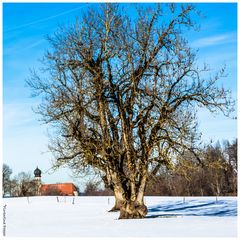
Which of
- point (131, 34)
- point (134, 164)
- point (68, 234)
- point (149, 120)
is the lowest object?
point (68, 234)

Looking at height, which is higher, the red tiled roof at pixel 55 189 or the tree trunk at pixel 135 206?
the tree trunk at pixel 135 206

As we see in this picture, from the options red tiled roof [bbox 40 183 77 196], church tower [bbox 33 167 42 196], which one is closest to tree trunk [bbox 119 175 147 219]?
church tower [bbox 33 167 42 196]

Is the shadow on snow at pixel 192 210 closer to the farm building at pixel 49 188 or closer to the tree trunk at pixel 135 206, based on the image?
the tree trunk at pixel 135 206

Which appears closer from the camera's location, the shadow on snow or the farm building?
the shadow on snow

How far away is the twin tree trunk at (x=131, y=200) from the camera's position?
2141 cm

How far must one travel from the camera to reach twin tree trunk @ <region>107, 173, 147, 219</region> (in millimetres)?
21408

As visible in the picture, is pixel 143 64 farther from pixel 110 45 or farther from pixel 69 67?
pixel 69 67

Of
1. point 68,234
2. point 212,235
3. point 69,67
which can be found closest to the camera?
point 212,235

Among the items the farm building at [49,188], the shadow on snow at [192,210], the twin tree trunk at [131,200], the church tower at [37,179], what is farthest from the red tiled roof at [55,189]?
the twin tree trunk at [131,200]

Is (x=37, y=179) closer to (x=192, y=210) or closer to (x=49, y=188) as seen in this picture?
(x=49, y=188)

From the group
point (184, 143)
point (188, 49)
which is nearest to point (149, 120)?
point (184, 143)

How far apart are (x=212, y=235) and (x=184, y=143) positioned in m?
7.50

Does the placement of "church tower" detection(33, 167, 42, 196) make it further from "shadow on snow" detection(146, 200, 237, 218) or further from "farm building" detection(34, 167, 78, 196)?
"shadow on snow" detection(146, 200, 237, 218)

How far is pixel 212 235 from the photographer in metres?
13.6
